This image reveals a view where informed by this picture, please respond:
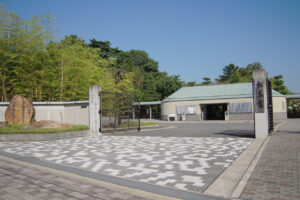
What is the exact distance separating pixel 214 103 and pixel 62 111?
18185 millimetres

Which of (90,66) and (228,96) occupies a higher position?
(90,66)

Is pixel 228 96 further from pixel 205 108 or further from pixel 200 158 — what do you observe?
pixel 200 158

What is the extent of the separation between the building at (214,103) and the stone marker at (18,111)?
18888mm

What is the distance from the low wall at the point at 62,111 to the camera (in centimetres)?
1455

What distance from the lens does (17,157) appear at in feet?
21.8

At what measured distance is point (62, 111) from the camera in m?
15.1

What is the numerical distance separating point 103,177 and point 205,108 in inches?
1057

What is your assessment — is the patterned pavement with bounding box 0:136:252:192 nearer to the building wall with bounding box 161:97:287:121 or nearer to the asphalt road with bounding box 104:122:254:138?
the asphalt road with bounding box 104:122:254:138

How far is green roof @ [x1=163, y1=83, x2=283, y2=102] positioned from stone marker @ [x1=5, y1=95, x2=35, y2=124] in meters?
19.5

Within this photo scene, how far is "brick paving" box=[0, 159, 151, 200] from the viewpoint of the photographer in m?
3.57

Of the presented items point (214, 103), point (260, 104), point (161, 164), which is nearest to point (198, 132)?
point (260, 104)

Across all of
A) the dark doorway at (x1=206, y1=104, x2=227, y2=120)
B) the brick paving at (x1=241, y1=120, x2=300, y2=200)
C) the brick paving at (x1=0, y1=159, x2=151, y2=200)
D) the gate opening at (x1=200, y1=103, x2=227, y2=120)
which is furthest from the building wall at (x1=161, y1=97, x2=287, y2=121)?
the brick paving at (x1=0, y1=159, x2=151, y2=200)

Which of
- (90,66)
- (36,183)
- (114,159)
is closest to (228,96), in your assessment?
(90,66)

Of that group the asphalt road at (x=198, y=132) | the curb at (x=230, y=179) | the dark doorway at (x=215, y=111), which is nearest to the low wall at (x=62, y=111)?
the asphalt road at (x=198, y=132)
